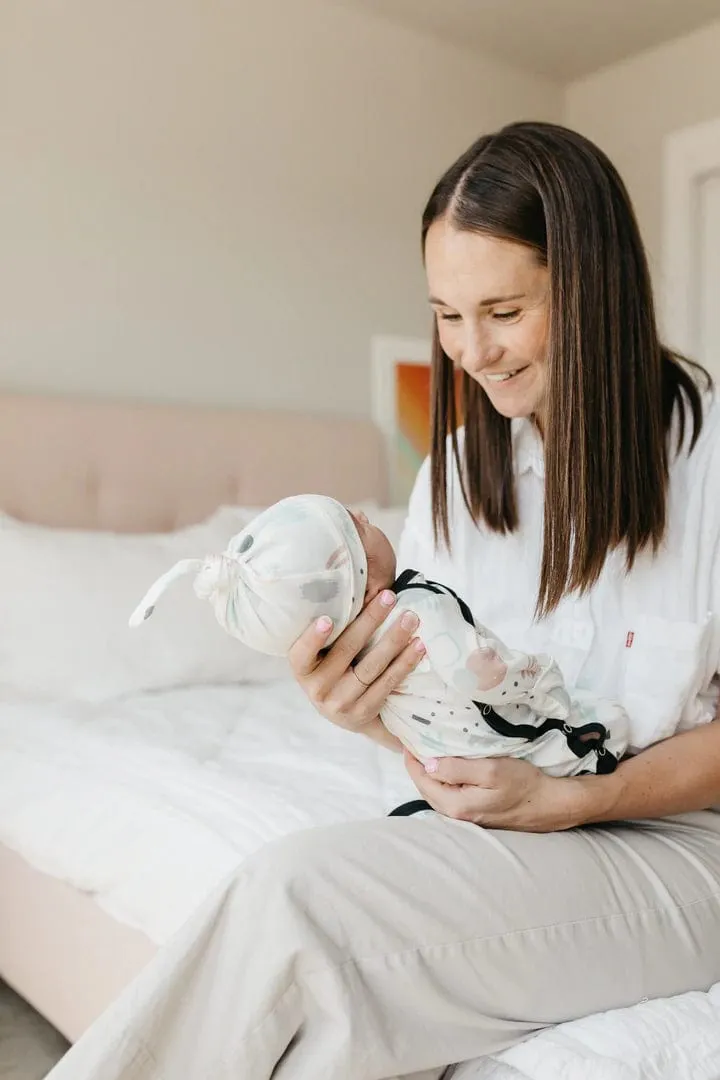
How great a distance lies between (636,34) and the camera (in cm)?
333

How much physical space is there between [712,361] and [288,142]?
4.88 feet

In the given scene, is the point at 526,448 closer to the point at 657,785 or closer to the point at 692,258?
the point at 657,785

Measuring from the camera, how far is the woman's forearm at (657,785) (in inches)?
44.6

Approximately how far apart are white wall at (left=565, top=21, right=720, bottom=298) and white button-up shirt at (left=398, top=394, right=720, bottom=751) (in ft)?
6.66

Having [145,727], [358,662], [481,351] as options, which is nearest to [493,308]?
[481,351]

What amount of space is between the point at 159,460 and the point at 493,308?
1.42 metres

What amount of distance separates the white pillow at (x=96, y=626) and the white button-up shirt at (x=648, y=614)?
910 millimetres

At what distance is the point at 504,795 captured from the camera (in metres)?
1.10

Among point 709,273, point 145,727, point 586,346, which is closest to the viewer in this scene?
point 586,346

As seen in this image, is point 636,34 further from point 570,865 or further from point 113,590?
point 570,865

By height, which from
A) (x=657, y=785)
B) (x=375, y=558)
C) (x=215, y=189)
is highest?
(x=215, y=189)

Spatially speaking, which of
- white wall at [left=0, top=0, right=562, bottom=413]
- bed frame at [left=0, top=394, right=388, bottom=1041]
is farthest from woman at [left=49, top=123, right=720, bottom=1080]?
white wall at [left=0, top=0, right=562, bottom=413]

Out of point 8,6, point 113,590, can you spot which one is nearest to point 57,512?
point 113,590

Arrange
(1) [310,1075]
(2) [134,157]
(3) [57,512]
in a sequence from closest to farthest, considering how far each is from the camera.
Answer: (1) [310,1075]
(3) [57,512]
(2) [134,157]
